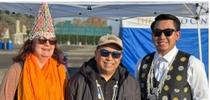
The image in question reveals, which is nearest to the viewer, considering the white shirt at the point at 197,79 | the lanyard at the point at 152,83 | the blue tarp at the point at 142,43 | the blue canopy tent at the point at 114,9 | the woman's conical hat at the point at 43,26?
the white shirt at the point at 197,79

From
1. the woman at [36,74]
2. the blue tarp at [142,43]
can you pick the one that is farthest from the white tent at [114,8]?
the woman at [36,74]

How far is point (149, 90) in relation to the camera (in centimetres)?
292

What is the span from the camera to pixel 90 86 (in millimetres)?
2789

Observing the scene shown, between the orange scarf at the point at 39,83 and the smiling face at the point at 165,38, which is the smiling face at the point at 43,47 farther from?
the smiling face at the point at 165,38

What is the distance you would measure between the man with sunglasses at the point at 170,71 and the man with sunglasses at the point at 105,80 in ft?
0.43

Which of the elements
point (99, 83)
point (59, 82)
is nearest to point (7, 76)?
point (59, 82)

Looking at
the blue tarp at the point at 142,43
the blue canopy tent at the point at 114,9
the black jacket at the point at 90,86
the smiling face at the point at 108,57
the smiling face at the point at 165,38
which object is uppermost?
the blue canopy tent at the point at 114,9

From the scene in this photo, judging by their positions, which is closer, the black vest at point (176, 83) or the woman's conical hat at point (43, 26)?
the black vest at point (176, 83)

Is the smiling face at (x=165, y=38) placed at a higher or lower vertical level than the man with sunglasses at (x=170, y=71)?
higher

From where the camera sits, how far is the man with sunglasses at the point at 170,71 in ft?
9.00

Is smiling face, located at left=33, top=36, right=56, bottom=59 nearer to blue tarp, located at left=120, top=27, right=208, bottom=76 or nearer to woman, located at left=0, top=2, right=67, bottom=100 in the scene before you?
woman, located at left=0, top=2, right=67, bottom=100

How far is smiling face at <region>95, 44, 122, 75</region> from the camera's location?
2746 mm

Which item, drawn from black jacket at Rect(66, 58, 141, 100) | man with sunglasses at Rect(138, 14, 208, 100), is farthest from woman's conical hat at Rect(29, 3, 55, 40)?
man with sunglasses at Rect(138, 14, 208, 100)

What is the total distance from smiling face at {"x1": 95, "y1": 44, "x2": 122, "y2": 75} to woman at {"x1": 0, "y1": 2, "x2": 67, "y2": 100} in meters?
0.38
